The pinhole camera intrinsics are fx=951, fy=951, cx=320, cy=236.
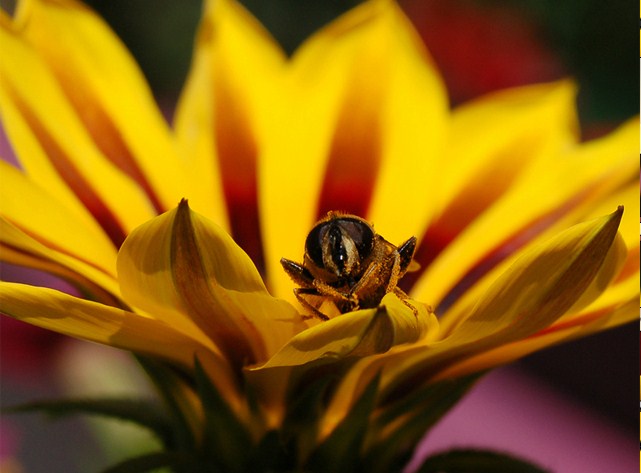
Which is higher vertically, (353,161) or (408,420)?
(353,161)

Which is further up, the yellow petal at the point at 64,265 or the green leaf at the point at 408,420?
the yellow petal at the point at 64,265

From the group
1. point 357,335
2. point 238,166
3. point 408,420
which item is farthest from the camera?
point 238,166

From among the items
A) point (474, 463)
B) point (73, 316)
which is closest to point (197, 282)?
point (73, 316)

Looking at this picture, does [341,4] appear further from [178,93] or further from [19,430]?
[19,430]

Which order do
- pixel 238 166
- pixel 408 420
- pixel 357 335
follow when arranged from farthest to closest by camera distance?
pixel 238 166 → pixel 408 420 → pixel 357 335

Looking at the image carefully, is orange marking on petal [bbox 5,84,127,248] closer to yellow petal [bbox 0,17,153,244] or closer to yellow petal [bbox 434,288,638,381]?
yellow petal [bbox 0,17,153,244]

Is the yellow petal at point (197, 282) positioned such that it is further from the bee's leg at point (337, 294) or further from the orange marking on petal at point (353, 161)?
the orange marking on petal at point (353, 161)

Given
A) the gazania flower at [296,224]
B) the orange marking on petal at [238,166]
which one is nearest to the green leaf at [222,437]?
the gazania flower at [296,224]

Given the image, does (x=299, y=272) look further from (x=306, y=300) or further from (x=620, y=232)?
(x=620, y=232)
